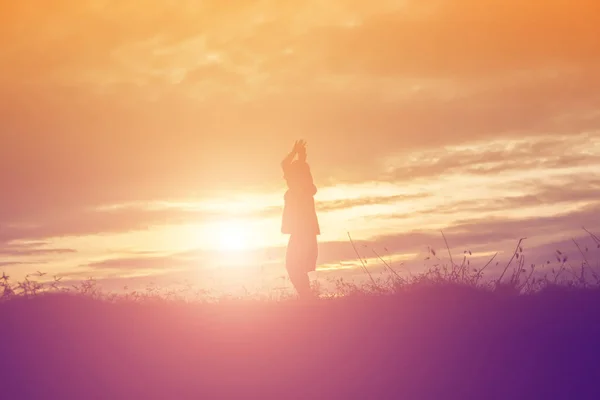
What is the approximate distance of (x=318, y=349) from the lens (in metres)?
12.2

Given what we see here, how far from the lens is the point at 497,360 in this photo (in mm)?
11703

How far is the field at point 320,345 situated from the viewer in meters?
11.3

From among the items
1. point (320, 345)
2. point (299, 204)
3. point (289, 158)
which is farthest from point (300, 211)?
point (320, 345)

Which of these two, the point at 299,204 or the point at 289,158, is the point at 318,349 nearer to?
the point at 299,204

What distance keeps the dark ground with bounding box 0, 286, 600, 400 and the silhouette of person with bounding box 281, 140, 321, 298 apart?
3492 millimetres

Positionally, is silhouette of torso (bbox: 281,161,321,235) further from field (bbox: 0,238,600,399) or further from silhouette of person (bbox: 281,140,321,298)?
field (bbox: 0,238,600,399)

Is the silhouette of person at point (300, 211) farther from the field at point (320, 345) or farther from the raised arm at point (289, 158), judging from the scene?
the field at point (320, 345)

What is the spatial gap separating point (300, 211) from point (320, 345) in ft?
19.7

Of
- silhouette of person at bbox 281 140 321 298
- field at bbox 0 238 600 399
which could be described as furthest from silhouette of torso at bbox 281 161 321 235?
field at bbox 0 238 600 399

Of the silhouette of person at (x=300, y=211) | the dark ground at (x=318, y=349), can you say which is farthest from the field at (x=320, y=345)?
the silhouette of person at (x=300, y=211)

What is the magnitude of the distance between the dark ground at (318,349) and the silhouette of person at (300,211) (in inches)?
137

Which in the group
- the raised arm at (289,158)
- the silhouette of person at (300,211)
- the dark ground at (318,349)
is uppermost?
the raised arm at (289,158)

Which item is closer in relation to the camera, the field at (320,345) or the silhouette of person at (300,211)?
the field at (320,345)

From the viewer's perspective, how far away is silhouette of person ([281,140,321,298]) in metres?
17.7
